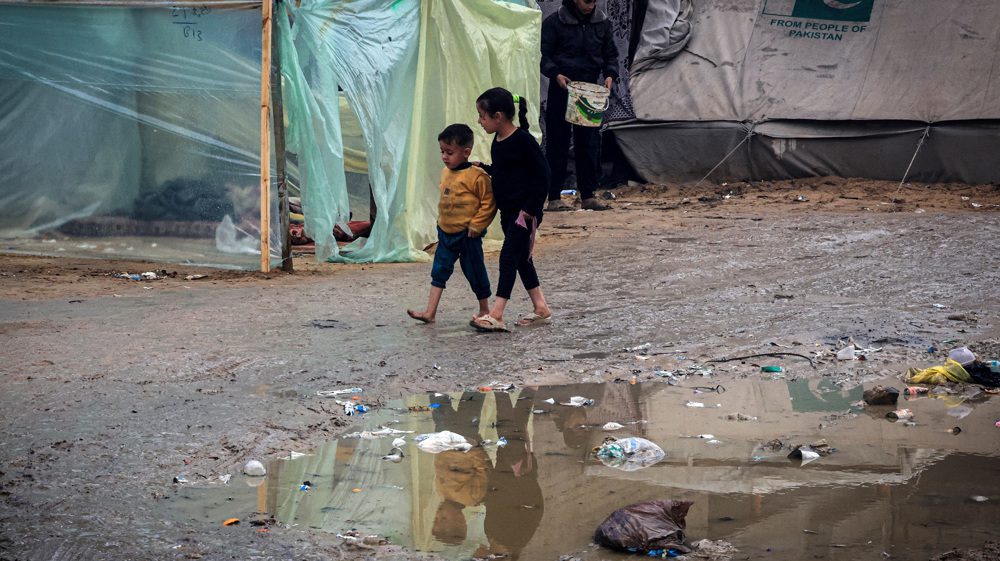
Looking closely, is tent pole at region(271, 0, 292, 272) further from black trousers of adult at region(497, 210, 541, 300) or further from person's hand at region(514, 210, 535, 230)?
person's hand at region(514, 210, 535, 230)

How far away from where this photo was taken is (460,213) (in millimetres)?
5820

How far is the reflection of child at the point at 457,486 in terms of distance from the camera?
10.3 ft

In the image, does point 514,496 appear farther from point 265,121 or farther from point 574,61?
point 574,61

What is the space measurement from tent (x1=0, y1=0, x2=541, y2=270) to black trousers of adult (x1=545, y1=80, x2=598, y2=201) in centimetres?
221

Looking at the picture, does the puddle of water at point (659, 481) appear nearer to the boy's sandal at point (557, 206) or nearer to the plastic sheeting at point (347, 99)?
the plastic sheeting at point (347, 99)

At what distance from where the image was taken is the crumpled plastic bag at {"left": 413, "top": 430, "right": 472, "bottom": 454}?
390 centimetres

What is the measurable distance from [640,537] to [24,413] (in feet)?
8.11

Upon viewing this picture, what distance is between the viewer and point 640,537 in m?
2.92

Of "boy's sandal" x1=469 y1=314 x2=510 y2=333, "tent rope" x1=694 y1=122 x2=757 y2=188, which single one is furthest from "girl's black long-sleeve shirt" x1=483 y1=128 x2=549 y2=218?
"tent rope" x1=694 y1=122 x2=757 y2=188

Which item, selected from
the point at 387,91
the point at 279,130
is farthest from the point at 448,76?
the point at 279,130

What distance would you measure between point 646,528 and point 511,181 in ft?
10.1

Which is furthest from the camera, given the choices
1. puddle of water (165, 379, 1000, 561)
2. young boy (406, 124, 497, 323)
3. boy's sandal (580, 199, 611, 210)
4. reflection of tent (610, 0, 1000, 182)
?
reflection of tent (610, 0, 1000, 182)

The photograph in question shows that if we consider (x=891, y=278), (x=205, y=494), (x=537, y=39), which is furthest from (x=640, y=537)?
(x=537, y=39)

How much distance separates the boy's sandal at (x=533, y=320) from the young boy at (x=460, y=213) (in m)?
0.27
